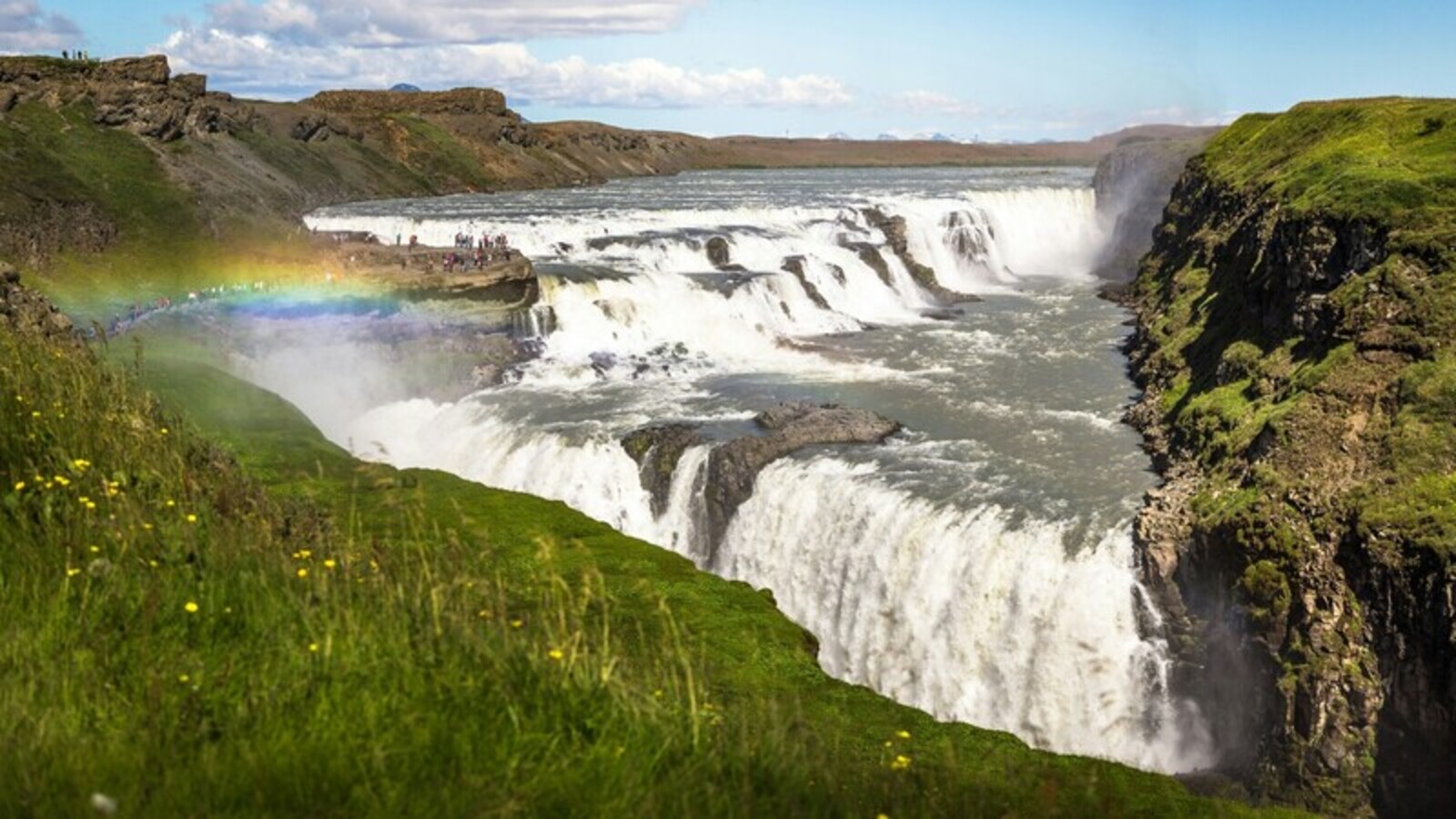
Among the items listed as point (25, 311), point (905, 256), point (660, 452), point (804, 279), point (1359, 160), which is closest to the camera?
point (25, 311)

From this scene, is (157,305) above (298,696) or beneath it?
beneath

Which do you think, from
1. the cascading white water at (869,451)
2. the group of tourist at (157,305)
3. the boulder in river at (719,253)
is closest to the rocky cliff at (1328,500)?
the cascading white water at (869,451)

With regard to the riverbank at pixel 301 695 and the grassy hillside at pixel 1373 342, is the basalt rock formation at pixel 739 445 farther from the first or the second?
the riverbank at pixel 301 695

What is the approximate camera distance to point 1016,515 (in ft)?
74.6

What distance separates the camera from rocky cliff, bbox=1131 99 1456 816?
1631 cm

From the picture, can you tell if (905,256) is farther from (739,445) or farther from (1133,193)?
(739,445)

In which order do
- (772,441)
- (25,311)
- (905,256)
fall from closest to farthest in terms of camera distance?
(25,311)
(772,441)
(905,256)

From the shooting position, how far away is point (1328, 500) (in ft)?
61.8

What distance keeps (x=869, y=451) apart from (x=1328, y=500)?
10437 millimetres

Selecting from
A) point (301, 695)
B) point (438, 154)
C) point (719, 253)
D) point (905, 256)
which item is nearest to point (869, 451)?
point (301, 695)

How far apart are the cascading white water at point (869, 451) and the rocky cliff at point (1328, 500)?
1.36 meters

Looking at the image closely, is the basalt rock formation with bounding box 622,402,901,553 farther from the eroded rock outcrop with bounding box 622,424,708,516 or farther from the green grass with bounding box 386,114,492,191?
the green grass with bounding box 386,114,492,191

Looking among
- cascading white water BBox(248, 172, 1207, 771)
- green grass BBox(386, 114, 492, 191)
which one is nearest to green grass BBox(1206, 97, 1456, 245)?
cascading white water BBox(248, 172, 1207, 771)

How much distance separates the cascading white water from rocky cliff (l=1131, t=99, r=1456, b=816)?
4.47ft
